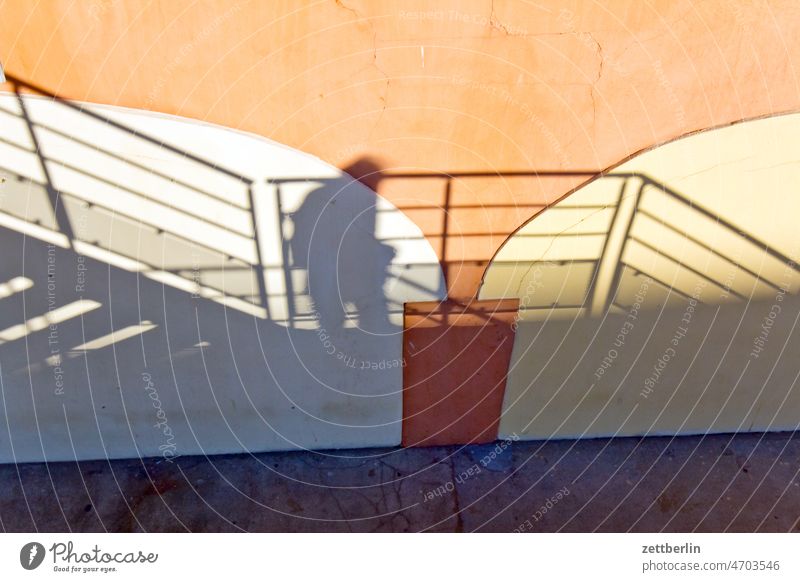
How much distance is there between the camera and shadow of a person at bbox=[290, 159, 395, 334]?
2824 mm

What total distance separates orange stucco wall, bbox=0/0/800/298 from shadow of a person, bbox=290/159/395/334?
0.13 m

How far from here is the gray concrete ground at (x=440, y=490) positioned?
3.39 m

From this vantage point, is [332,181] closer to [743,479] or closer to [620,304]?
[620,304]

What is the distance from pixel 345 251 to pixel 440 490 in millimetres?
1545

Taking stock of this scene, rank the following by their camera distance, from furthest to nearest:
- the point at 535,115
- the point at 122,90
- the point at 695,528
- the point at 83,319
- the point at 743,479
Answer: the point at 743,479
the point at 695,528
the point at 83,319
the point at 535,115
the point at 122,90

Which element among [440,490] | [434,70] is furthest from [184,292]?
[440,490]

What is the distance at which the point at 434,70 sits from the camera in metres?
2.57

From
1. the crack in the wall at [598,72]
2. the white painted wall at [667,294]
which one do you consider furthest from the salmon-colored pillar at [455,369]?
the crack in the wall at [598,72]

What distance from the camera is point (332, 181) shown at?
279 centimetres

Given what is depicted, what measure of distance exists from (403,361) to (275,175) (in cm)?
Result: 125

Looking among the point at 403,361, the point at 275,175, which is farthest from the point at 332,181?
the point at 403,361

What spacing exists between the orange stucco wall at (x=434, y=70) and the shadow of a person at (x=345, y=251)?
0.13m

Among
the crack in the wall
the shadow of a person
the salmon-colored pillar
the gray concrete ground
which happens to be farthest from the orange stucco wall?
the gray concrete ground

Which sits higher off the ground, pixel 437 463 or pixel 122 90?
pixel 122 90
